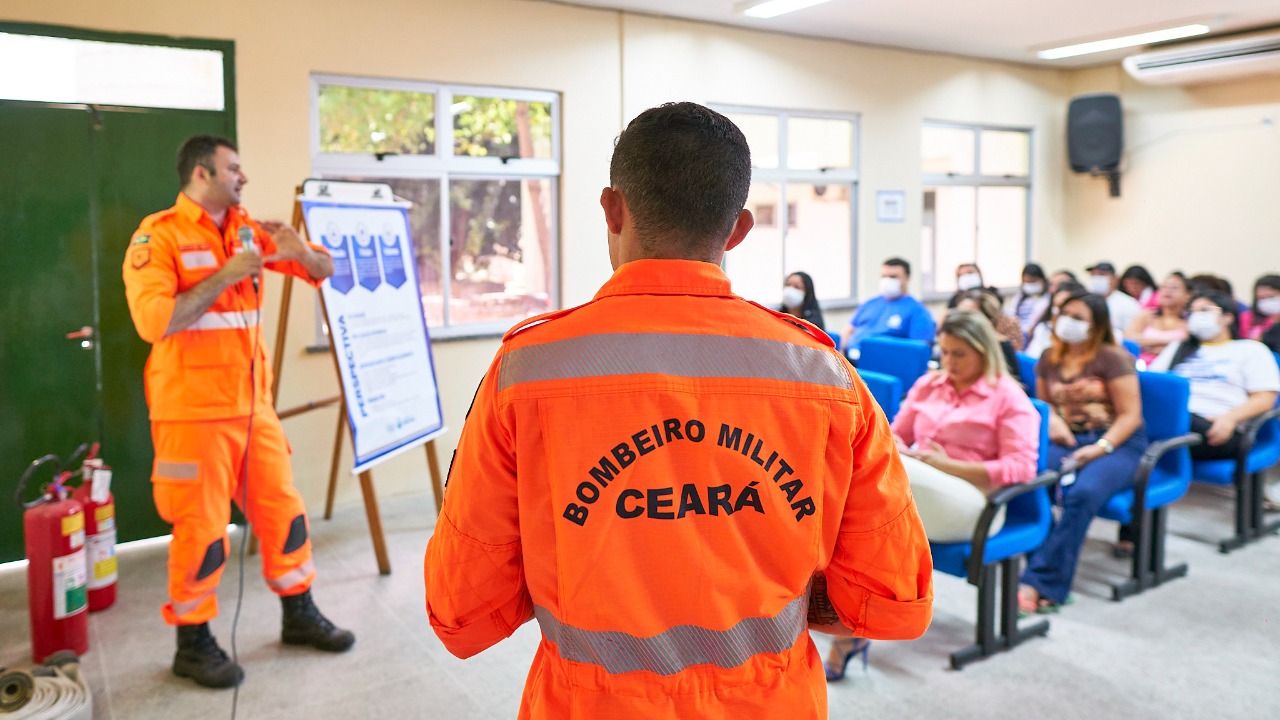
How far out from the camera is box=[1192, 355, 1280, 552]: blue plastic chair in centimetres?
435

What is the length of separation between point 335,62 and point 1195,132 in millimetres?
7159

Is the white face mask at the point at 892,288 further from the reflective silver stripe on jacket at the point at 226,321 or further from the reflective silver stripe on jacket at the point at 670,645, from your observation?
the reflective silver stripe on jacket at the point at 670,645

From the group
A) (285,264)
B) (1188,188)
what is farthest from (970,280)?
(285,264)

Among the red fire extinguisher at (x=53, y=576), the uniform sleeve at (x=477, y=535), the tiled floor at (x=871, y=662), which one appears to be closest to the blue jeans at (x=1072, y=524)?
the tiled floor at (x=871, y=662)

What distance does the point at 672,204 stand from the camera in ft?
3.67

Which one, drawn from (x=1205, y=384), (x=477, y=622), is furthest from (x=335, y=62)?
(x=1205, y=384)

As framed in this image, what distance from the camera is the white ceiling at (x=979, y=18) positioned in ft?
20.0

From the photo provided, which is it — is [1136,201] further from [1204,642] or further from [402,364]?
[402,364]

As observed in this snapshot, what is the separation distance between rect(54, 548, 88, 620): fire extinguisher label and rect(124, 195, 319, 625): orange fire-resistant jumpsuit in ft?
1.33

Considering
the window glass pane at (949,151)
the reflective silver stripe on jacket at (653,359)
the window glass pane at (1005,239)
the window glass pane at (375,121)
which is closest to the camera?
the reflective silver stripe on jacket at (653,359)

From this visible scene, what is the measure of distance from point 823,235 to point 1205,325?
3259 millimetres

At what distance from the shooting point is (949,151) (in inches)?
329

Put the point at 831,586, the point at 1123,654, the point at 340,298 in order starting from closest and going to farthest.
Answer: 1. the point at 831,586
2. the point at 1123,654
3. the point at 340,298

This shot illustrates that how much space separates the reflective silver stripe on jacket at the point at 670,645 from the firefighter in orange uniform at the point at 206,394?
7.28ft
